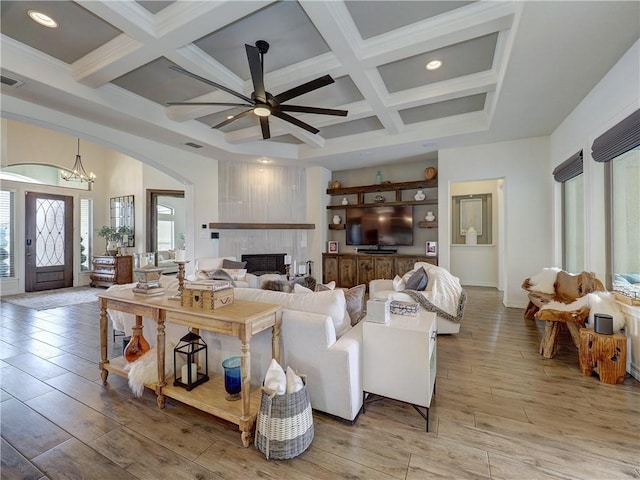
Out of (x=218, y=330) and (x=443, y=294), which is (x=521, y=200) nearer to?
(x=443, y=294)

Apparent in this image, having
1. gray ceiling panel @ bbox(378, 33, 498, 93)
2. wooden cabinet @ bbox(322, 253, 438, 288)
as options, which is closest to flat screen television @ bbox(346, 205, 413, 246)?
wooden cabinet @ bbox(322, 253, 438, 288)

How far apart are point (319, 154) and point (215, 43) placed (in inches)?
124

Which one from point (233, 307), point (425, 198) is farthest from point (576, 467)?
point (425, 198)

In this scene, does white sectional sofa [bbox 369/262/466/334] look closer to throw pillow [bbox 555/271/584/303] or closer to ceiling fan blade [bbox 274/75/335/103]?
throw pillow [bbox 555/271/584/303]

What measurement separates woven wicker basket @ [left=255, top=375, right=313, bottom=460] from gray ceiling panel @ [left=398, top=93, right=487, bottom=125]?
4163 millimetres

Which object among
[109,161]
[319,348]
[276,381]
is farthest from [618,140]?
[109,161]

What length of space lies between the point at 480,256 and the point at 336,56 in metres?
5.94

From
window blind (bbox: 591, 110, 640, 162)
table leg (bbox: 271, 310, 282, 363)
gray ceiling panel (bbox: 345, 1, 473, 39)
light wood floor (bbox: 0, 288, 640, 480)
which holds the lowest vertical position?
light wood floor (bbox: 0, 288, 640, 480)

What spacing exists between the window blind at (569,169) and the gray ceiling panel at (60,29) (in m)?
5.30

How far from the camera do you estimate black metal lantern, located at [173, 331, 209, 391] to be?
209 centimetres

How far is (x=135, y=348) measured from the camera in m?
2.42

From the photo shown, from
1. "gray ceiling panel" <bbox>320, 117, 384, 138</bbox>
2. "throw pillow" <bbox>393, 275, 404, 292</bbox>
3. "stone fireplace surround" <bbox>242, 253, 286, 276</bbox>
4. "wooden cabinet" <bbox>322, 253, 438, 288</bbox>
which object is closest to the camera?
"throw pillow" <bbox>393, 275, 404, 292</bbox>

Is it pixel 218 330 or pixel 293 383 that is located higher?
pixel 218 330

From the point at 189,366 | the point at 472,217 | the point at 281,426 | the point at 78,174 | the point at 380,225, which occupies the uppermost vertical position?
the point at 78,174
